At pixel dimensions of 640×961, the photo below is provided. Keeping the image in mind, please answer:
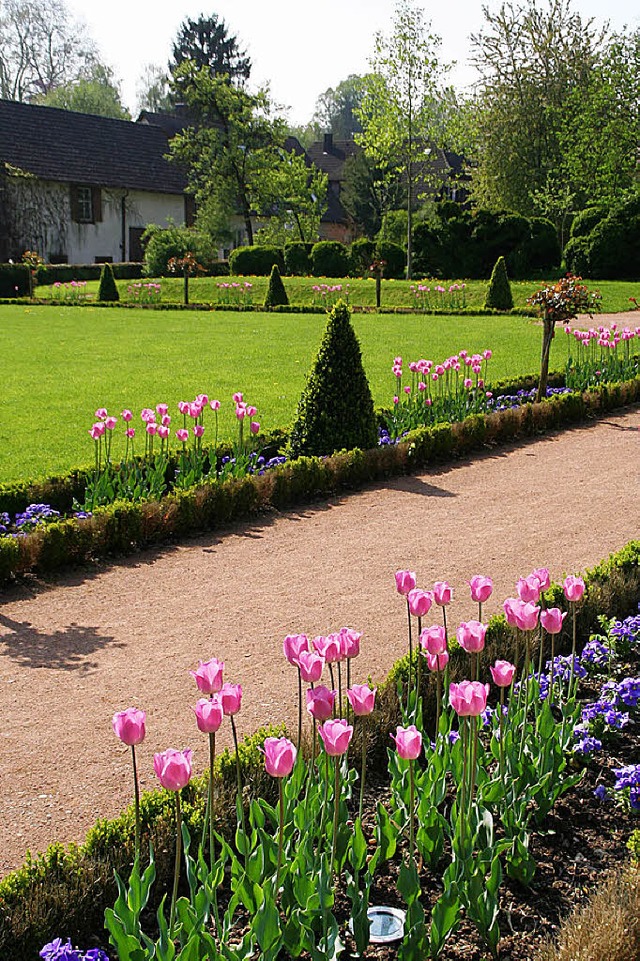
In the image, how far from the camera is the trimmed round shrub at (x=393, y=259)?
33219 mm

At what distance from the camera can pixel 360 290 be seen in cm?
2811

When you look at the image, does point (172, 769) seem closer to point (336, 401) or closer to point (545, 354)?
point (336, 401)

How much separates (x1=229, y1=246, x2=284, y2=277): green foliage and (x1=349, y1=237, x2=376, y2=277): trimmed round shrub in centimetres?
272

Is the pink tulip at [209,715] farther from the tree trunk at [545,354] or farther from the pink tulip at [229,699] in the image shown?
the tree trunk at [545,354]

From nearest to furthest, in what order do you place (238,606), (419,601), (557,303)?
(419,601), (238,606), (557,303)

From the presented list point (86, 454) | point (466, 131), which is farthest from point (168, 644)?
point (466, 131)

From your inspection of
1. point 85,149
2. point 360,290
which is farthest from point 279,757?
point 85,149

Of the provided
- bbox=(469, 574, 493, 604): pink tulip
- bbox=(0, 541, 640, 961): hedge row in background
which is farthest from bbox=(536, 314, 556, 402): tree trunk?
bbox=(469, 574, 493, 604): pink tulip

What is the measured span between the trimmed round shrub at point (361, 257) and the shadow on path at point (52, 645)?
1167 inches

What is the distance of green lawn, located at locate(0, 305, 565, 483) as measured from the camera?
9.91m

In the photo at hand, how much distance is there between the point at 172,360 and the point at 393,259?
64.3ft

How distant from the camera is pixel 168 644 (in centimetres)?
Result: 487

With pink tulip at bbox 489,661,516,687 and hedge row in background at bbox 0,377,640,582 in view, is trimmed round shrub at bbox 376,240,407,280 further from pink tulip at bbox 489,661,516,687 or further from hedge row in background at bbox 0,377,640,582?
pink tulip at bbox 489,661,516,687

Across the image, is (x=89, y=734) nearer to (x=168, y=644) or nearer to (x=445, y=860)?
(x=168, y=644)
